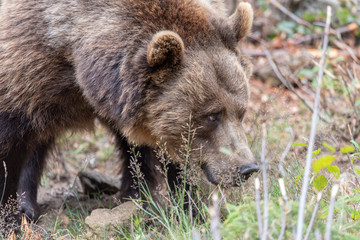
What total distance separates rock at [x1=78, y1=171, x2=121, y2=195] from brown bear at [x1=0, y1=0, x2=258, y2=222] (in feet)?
5.08

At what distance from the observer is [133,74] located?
14.0 feet

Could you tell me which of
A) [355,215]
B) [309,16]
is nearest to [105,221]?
[355,215]

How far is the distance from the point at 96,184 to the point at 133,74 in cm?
239

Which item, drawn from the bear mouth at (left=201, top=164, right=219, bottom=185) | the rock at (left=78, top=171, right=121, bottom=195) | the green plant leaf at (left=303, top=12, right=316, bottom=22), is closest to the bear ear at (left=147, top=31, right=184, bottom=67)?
the bear mouth at (left=201, top=164, right=219, bottom=185)

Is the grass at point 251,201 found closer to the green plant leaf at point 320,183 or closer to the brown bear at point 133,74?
the green plant leaf at point 320,183

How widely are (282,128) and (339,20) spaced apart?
Answer: 3830 mm

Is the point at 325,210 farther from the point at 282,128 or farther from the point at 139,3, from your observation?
the point at 282,128

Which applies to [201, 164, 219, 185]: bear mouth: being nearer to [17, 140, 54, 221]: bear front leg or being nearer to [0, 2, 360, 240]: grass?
[0, 2, 360, 240]: grass

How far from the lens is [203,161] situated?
4.45 meters

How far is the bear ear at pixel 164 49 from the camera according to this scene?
4.04 m

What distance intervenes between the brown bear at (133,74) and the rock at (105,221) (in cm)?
67

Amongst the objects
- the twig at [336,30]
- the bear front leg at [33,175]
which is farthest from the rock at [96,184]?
the twig at [336,30]

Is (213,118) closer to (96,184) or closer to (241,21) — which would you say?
(241,21)

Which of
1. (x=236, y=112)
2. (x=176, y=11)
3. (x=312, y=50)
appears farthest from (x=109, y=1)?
(x=312, y=50)
